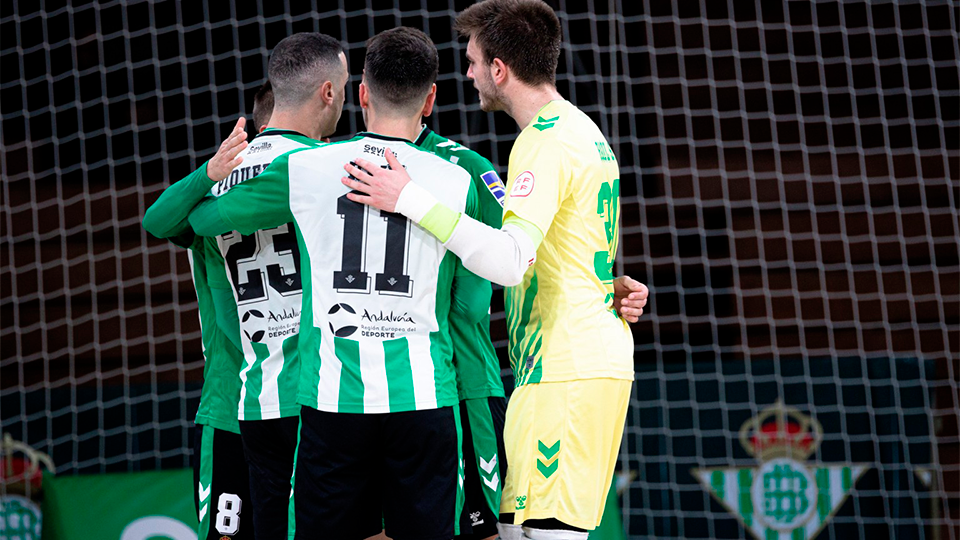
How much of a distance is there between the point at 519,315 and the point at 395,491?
521 mm

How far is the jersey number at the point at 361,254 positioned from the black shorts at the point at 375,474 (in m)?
0.29

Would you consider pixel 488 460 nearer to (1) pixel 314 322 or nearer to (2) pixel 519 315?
(2) pixel 519 315

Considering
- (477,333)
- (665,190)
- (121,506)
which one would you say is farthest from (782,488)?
(121,506)

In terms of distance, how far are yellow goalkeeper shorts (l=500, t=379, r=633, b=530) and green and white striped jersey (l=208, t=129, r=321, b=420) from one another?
0.56 m

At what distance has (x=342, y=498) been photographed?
217cm

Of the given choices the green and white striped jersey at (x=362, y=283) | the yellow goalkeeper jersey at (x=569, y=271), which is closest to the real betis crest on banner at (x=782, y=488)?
the yellow goalkeeper jersey at (x=569, y=271)

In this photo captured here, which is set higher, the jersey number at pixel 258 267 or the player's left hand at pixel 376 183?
the player's left hand at pixel 376 183

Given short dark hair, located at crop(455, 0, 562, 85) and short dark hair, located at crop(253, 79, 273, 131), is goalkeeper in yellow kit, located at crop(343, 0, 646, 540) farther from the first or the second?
short dark hair, located at crop(253, 79, 273, 131)

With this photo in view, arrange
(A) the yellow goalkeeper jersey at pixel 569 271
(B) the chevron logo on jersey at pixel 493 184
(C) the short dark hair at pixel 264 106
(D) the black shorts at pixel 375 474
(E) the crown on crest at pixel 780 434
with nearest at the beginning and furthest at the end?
(D) the black shorts at pixel 375 474
(A) the yellow goalkeeper jersey at pixel 569 271
(B) the chevron logo on jersey at pixel 493 184
(C) the short dark hair at pixel 264 106
(E) the crown on crest at pixel 780 434

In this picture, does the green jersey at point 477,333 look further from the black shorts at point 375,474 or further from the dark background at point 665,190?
the dark background at point 665,190

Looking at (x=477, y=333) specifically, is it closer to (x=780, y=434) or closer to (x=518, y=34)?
(x=518, y=34)

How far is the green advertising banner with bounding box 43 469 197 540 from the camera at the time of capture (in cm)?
432

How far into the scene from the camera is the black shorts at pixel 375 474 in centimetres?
217

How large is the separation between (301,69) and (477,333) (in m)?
0.85
